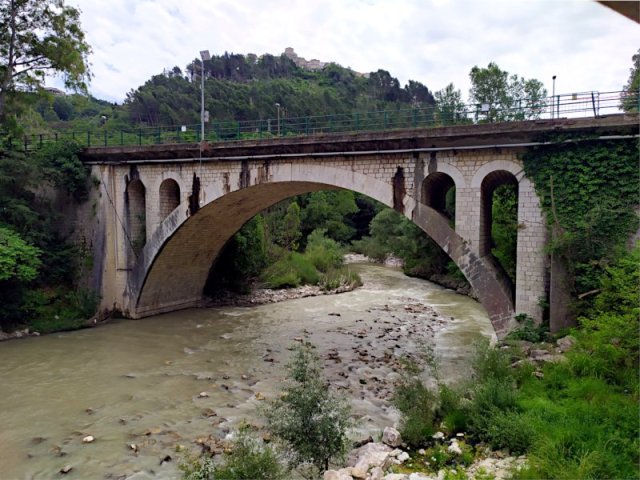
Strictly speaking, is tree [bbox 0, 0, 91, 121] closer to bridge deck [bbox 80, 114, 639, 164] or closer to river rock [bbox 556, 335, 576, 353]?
bridge deck [bbox 80, 114, 639, 164]

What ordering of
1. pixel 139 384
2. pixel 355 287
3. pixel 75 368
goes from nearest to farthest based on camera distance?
pixel 139 384 < pixel 75 368 < pixel 355 287

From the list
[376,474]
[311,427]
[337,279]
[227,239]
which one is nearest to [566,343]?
[376,474]

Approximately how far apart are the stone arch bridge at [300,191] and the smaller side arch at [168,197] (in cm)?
4

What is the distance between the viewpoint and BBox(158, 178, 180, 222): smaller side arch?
63.9ft

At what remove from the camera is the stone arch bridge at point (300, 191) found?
12070mm

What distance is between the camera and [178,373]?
1428 centimetres

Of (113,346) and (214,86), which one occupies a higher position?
(214,86)

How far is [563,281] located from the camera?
11.1 meters

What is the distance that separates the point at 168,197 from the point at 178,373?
26.5ft

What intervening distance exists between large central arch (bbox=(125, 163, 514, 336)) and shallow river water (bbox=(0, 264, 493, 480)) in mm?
1371

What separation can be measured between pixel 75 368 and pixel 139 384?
2650 mm

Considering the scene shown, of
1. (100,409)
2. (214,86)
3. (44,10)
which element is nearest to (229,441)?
(100,409)

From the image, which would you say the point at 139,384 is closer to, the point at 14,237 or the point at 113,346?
the point at 113,346

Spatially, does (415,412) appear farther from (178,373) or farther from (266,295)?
(266,295)
